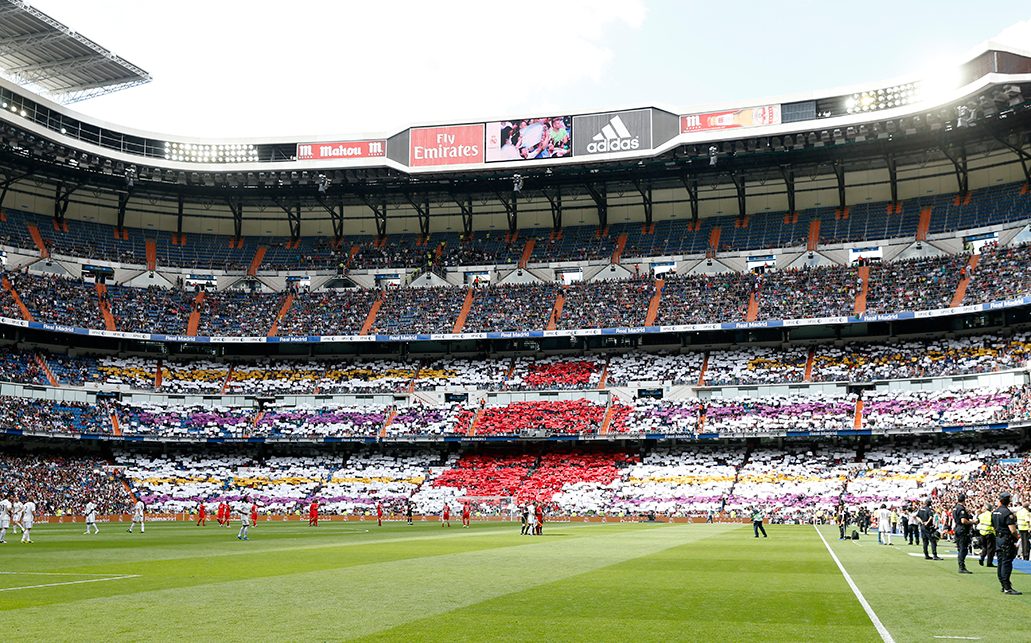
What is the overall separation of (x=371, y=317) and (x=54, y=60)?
1229 inches

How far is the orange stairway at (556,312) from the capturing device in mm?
76875

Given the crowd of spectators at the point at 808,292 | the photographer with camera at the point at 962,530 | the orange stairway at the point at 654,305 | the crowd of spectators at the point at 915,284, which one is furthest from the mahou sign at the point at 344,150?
the photographer with camera at the point at 962,530

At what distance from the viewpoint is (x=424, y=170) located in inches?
2901

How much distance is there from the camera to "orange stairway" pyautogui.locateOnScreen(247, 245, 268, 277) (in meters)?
86.7

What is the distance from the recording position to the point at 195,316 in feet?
265

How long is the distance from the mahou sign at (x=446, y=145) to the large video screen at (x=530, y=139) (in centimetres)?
104

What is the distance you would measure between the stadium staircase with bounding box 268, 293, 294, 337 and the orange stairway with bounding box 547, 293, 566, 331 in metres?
23.3

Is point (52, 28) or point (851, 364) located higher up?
point (52, 28)

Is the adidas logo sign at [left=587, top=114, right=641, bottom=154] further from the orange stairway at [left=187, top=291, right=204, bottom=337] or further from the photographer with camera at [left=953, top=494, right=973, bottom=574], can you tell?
the photographer with camera at [left=953, top=494, right=973, bottom=574]

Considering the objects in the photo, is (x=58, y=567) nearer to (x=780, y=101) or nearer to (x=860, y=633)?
(x=860, y=633)

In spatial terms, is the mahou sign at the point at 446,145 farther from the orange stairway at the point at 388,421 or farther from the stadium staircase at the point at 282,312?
the orange stairway at the point at 388,421

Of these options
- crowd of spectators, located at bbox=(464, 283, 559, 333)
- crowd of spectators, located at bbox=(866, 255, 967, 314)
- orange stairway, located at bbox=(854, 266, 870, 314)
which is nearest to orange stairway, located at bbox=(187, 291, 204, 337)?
crowd of spectators, located at bbox=(464, 283, 559, 333)

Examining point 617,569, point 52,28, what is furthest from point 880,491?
point 52,28

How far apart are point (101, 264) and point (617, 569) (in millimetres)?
70960
